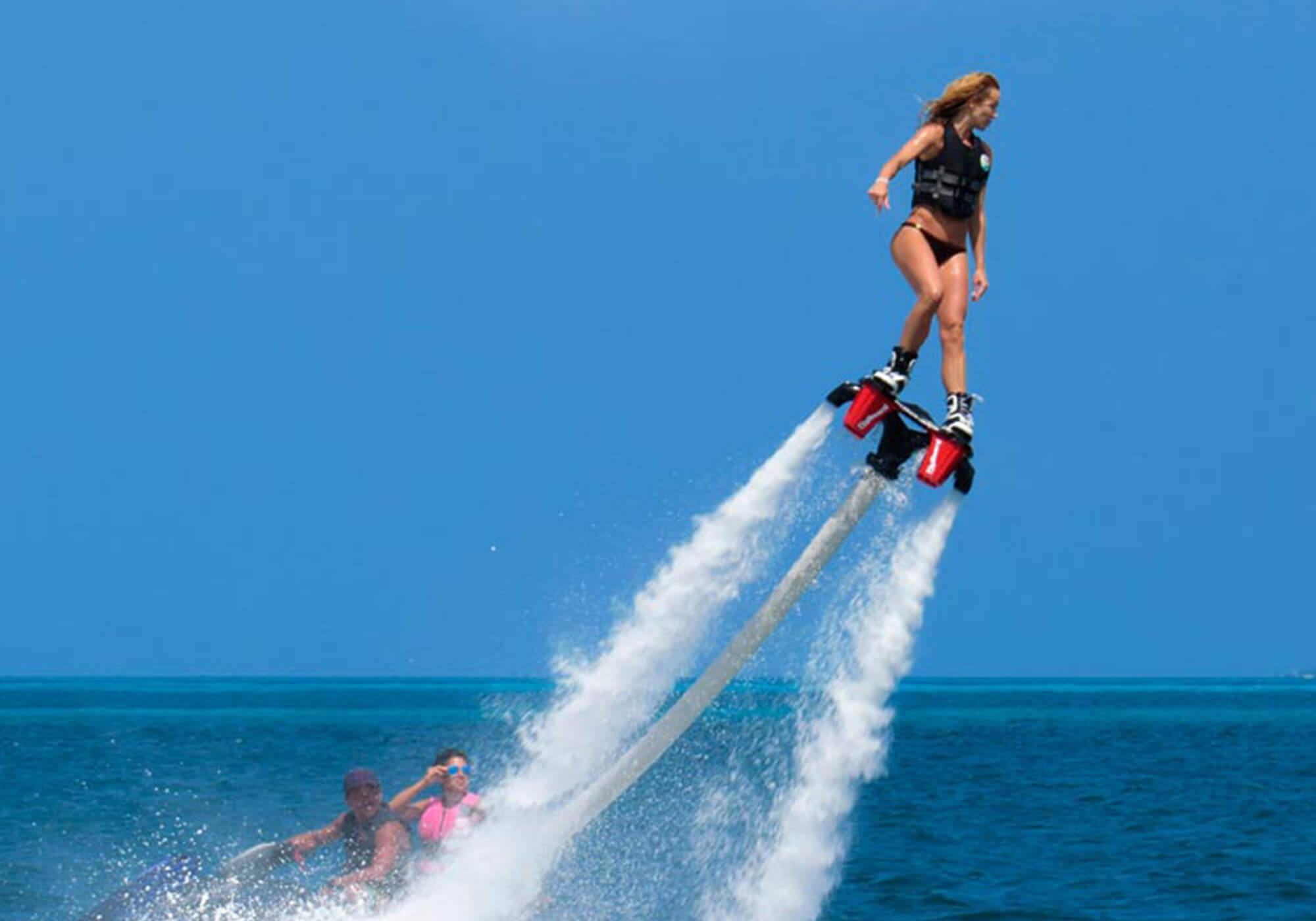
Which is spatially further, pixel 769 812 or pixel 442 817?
pixel 769 812

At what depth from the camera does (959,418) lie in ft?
40.8

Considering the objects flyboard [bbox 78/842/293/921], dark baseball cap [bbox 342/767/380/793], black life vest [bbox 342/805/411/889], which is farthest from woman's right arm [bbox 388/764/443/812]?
flyboard [bbox 78/842/293/921]

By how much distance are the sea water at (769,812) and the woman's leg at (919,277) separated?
Answer: 3.50 meters

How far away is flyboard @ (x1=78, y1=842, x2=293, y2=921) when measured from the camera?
18.6 metres

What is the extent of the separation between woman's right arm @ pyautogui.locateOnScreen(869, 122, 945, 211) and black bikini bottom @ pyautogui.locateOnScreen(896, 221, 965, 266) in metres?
0.53

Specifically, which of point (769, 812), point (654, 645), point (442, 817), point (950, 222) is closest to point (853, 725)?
point (654, 645)

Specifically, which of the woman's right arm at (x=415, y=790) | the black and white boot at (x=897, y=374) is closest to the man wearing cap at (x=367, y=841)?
the woman's right arm at (x=415, y=790)

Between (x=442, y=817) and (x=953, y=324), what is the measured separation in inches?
321

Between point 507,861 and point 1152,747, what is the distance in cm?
5335

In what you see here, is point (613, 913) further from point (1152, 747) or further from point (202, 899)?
point (1152, 747)

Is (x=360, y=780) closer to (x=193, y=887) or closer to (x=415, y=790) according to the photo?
(x=415, y=790)

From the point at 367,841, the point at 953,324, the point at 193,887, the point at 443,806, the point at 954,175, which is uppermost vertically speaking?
the point at 954,175

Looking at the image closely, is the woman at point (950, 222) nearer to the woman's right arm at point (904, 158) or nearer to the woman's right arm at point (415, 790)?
the woman's right arm at point (904, 158)

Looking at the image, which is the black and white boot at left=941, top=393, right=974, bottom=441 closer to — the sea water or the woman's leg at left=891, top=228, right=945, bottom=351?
the woman's leg at left=891, top=228, right=945, bottom=351
